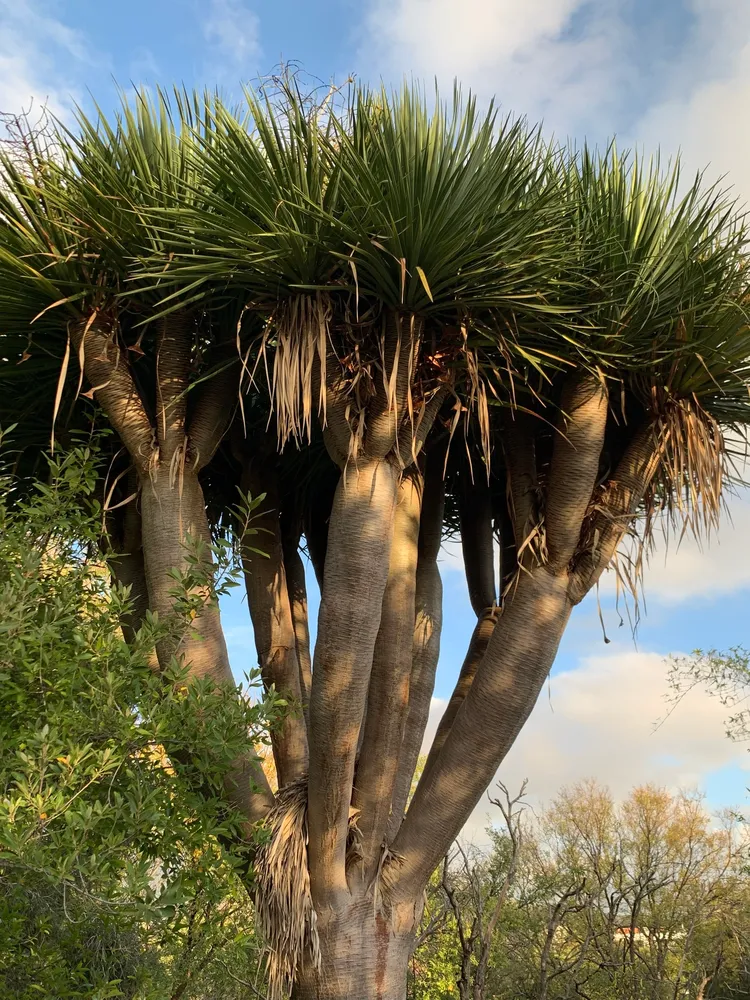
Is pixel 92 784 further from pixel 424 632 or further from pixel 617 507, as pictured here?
pixel 617 507

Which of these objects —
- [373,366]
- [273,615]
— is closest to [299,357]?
[373,366]

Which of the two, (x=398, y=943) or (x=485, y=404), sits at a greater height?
(x=485, y=404)

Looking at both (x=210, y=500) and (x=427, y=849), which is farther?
(x=210, y=500)

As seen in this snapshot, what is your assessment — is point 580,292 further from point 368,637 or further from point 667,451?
point 368,637

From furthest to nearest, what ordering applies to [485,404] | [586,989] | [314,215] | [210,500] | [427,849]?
[586,989] < [210,500] < [427,849] < [485,404] < [314,215]

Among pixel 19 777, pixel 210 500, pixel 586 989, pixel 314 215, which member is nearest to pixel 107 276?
pixel 314 215

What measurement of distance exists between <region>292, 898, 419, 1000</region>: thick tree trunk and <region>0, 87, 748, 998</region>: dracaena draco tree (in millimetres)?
13

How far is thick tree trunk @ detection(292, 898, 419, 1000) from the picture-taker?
433 centimetres

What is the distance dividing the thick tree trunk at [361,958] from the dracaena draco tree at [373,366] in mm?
13

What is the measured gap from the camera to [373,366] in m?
4.46

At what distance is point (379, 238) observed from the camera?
414 cm

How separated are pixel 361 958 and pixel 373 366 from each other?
9.34 ft

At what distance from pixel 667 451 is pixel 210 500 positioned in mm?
2937

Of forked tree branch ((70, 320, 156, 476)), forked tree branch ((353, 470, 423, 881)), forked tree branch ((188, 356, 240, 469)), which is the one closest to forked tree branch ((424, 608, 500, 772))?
forked tree branch ((353, 470, 423, 881))
